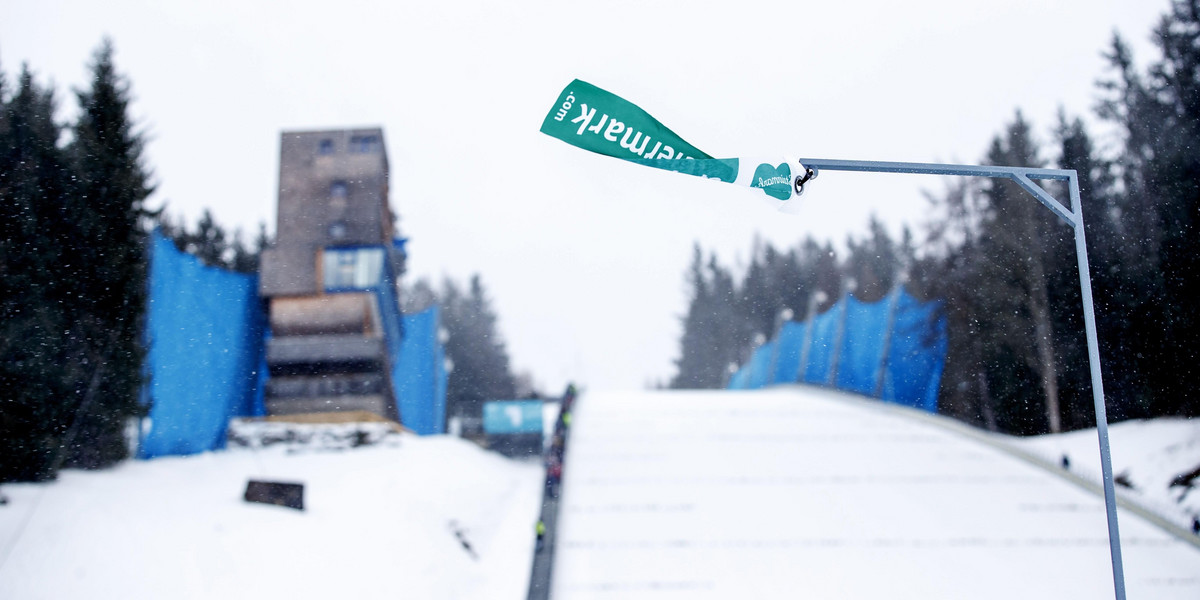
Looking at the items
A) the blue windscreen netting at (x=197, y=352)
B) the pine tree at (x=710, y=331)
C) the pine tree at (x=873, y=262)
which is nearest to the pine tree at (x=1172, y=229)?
the blue windscreen netting at (x=197, y=352)

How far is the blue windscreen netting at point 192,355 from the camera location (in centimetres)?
1048

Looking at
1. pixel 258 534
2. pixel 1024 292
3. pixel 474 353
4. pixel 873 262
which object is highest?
pixel 873 262

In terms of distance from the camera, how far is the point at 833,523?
964cm

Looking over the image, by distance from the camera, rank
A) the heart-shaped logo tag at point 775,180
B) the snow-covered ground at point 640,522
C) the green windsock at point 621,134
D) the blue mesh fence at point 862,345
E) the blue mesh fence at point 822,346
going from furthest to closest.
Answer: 1. the blue mesh fence at point 822,346
2. the blue mesh fence at point 862,345
3. the snow-covered ground at point 640,522
4. the heart-shaped logo tag at point 775,180
5. the green windsock at point 621,134

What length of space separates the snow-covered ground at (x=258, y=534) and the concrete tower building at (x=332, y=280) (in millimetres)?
2245

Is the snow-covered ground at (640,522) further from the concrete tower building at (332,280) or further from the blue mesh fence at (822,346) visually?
the blue mesh fence at (822,346)

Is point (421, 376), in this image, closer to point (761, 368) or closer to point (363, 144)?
point (363, 144)

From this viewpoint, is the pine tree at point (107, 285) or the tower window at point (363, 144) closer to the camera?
the pine tree at point (107, 285)

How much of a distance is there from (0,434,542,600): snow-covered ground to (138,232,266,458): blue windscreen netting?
447 mm

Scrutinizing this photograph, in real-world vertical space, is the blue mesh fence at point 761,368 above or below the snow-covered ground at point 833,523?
above

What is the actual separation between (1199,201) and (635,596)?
41.2 feet

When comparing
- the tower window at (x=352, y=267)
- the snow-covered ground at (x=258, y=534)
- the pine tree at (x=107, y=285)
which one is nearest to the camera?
the snow-covered ground at (x=258, y=534)

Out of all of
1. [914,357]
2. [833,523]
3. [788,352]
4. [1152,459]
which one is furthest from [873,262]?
[833,523]

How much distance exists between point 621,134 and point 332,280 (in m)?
13.2
